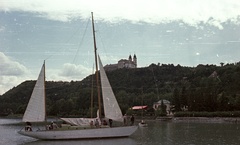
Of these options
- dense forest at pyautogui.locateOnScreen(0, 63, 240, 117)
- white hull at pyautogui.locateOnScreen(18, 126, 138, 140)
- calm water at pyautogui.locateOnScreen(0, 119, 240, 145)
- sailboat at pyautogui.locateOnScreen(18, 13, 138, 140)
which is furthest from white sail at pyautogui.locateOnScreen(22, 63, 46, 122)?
dense forest at pyautogui.locateOnScreen(0, 63, 240, 117)

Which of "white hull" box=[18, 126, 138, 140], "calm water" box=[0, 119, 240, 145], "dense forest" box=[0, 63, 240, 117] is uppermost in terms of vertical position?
"dense forest" box=[0, 63, 240, 117]

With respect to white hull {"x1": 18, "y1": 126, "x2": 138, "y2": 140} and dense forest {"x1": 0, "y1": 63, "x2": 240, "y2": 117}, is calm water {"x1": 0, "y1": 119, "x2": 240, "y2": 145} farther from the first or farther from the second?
dense forest {"x1": 0, "y1": 63, "x2": 240, "y2": 117}

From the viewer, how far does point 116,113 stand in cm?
3638

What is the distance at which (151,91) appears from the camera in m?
143

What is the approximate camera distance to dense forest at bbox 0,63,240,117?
84.8m

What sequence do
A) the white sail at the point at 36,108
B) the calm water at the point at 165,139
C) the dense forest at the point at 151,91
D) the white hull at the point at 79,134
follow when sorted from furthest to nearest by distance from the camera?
1. the dense forest at the point at 151,91
2. the white sail at the point at 36,108
3. the white hull at the point at 79,134
4. the calm water at the point at 165,139

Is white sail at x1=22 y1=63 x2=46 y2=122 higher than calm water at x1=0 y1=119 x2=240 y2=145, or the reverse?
white sail at x1=22 y1=63 x2=46 y2=122

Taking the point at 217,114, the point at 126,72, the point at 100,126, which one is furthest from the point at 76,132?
the point at 126,72

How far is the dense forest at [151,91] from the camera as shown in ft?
278

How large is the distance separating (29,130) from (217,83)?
8765 centimetres

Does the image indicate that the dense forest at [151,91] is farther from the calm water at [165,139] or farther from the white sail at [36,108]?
the white sail at [36,108]

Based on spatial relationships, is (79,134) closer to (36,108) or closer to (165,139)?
(36,108)

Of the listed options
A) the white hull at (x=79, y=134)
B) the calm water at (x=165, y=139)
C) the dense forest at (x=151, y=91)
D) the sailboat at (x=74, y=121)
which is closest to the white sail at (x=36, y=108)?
the sailboat at (x=74, y=121)

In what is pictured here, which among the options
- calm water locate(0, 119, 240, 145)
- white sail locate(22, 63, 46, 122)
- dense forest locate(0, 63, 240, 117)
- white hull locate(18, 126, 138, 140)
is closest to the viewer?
calm water locate(0, 119, 240, 145)
